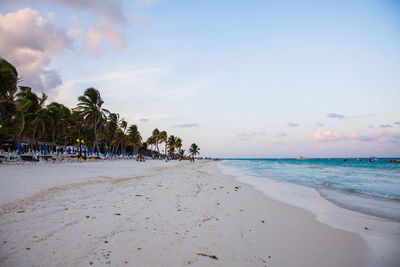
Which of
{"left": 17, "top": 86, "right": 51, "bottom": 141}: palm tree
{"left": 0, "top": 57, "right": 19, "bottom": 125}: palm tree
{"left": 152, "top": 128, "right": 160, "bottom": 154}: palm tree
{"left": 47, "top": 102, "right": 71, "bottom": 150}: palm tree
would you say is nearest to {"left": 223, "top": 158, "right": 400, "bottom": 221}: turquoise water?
{"left": 0, "top": 57, "right": 19, "bottom": 125}: palm tree

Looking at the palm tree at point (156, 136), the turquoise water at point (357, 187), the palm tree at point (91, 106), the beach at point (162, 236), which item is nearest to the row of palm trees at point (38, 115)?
the palm tree at point (91, 106)

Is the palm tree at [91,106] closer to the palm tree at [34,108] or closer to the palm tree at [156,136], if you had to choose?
the palm tree at [34,108]

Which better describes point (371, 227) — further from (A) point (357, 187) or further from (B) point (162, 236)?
(A) point (357, 187)

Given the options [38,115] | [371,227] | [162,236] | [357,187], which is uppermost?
[38,115]

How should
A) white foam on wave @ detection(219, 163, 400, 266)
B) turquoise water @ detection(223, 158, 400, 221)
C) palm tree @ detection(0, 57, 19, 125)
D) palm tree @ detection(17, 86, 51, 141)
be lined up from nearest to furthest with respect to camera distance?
white foam on wave @ detection(219, 163, 400, 266), turquoise water @ detection(223, 158, 400, 221), palm tree @ detection(0, 57, 19, 125), palm tree @ detection(17, 86, 51, 141)

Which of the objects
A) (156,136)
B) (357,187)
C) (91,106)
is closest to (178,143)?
(156,136)

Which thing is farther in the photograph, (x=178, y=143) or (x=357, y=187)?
(x=178, y=143)

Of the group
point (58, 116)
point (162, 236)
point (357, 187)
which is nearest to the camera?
point (162, 236)

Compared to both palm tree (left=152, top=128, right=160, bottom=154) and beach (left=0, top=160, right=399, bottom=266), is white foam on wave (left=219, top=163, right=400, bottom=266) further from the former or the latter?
palm tree (left=152, top=128, right=160, bottom=154)

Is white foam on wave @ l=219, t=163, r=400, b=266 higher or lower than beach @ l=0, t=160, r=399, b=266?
lower

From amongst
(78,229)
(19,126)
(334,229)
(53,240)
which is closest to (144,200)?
(78,229)

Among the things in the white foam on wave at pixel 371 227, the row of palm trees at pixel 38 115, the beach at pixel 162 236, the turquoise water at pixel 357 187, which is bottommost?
the turquoise water at pixel 357 187

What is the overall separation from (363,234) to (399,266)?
1.47m

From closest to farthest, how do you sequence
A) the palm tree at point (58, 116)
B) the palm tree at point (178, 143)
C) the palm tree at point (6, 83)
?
1. the palm tree at point (6, 83)
2. the palm tree at point (58, 116)
3. the palm tree at point (178, 143)
